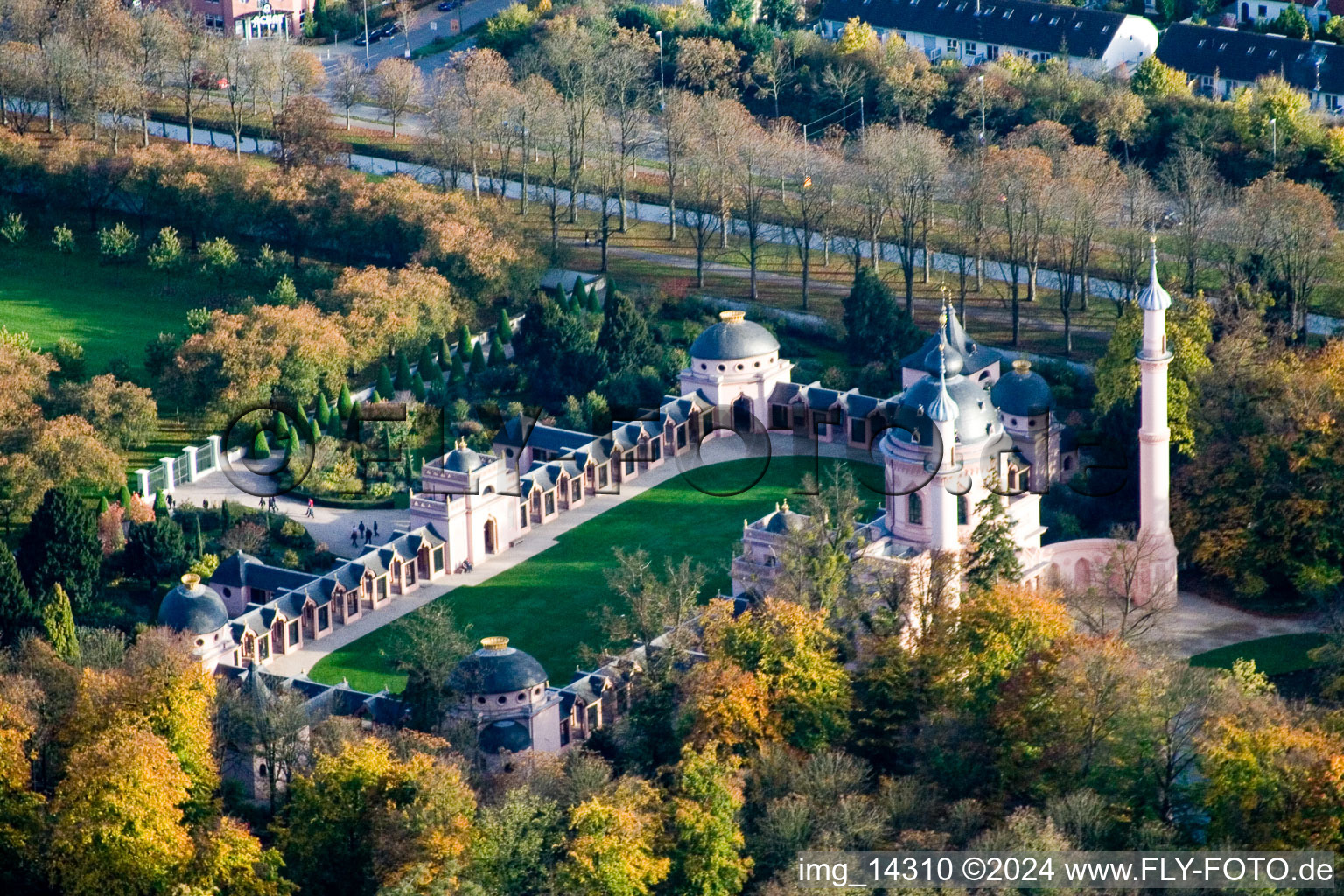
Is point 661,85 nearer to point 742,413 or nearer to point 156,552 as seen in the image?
point 742,413

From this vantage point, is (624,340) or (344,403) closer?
(344,403)

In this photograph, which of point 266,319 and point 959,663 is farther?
point 266,319

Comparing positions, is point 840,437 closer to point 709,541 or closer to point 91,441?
point 709,541

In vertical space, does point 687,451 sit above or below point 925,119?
below

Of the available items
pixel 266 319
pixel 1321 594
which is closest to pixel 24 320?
pixel 266 319

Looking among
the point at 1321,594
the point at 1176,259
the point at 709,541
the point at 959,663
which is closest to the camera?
the point at 959,663

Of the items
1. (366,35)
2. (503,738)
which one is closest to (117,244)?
(366,35)

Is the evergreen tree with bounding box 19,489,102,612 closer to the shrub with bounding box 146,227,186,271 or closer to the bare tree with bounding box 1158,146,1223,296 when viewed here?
the shrub with bounding box 146,227,186,271
